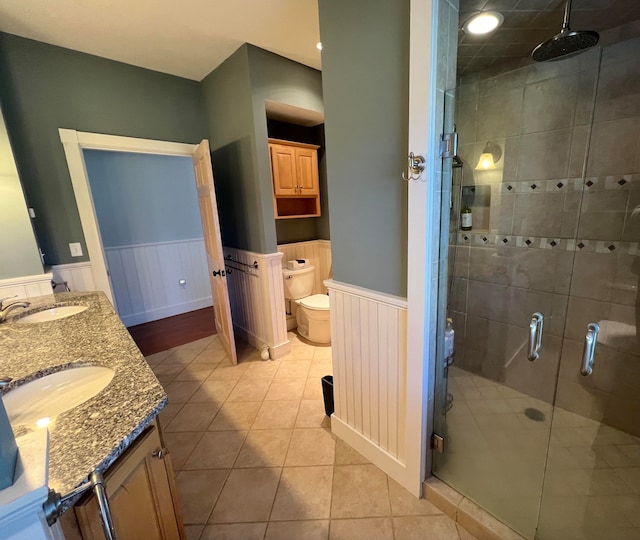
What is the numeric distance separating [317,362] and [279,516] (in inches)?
53.1

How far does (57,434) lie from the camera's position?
68 cm

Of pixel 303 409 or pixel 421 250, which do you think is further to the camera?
pixel 303 409

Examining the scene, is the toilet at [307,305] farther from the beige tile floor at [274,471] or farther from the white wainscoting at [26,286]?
the white wainscoting at [26,286]

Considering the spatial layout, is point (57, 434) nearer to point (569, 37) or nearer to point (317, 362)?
point (317, 362)

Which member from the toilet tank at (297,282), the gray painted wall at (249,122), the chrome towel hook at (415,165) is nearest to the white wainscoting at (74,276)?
the gray painted wall at (249,122)

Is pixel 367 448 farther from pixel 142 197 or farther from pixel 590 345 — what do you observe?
pixel 142 197

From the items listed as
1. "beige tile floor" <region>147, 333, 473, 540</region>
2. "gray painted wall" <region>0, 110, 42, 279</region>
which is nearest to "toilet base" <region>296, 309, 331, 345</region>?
"beige tile floor" <region>147, 333, 473, 540</region>

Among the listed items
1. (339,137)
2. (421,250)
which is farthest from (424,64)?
(421,250)

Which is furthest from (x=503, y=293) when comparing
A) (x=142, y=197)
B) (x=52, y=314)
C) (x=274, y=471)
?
(x=142, y=197)

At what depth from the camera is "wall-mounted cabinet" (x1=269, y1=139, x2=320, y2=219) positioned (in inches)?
113

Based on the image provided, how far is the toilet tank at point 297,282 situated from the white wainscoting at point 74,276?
172 centimetres

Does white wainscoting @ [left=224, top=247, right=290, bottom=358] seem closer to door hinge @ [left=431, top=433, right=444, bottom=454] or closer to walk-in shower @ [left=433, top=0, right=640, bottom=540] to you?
walk-in shower @ [left=433, top=0, right=640, bottom=540]

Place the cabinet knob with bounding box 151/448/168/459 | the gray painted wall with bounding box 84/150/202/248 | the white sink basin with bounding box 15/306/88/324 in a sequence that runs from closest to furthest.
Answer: the cabinet knob with bounding box 151/448/168/459 → the white sink basin with bounding box 15/306/88/324 → the gray painted wall with bounding box 84/150/202/248

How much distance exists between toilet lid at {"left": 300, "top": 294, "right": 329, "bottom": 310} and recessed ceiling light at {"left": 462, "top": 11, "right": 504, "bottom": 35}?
217 centimetres
